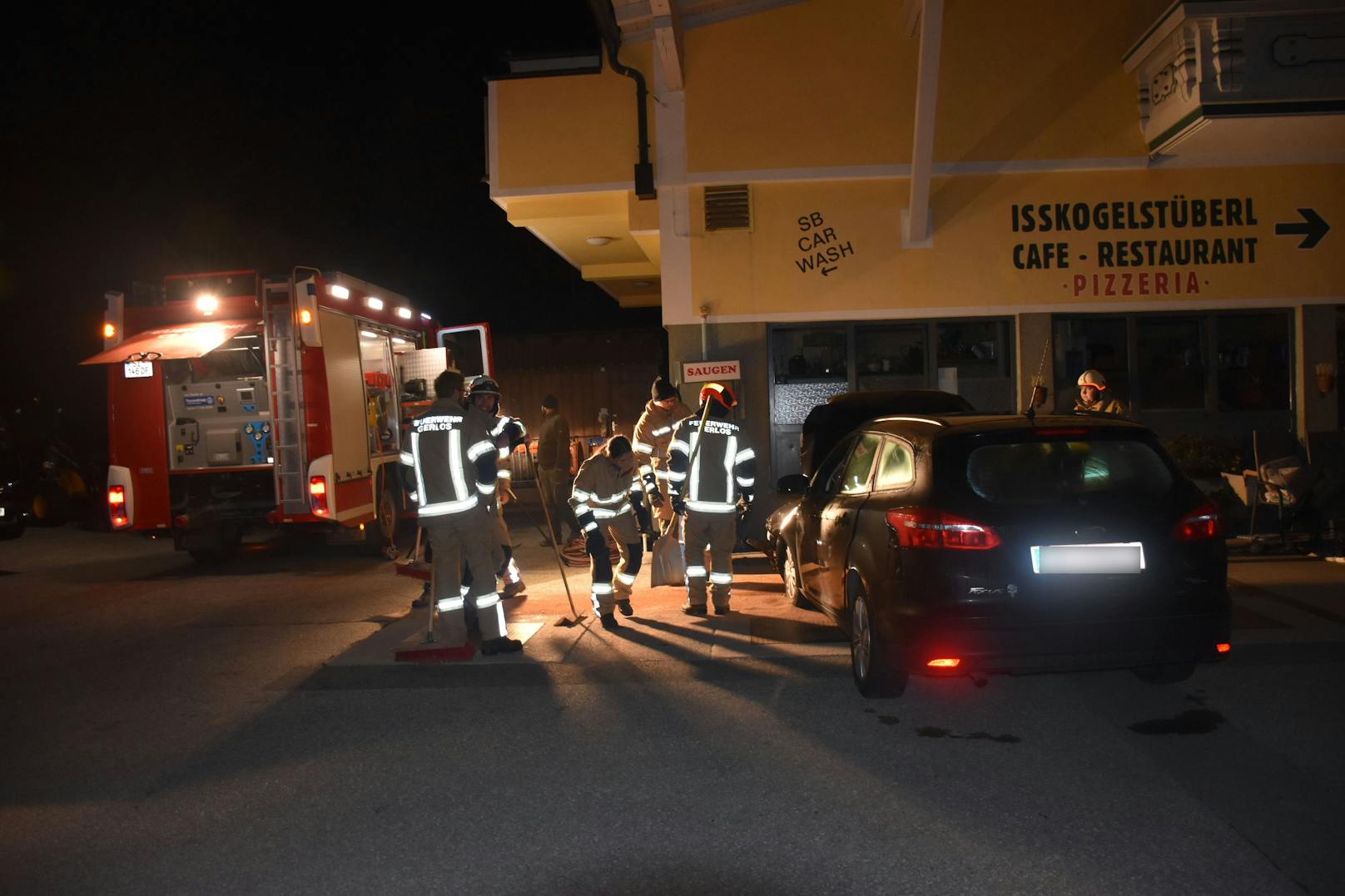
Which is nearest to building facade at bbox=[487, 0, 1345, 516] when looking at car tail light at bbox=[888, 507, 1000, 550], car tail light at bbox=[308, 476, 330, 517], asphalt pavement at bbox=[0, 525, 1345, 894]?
car tail light at bbox=[308, 476, 330, 517]

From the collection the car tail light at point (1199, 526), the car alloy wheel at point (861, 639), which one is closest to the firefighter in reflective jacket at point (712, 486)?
the car alloy wheel at point (861, 639)

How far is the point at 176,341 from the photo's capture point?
1141 centimetres

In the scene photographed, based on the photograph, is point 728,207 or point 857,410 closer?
point 857,410

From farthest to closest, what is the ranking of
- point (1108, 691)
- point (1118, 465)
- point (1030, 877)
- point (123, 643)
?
1. point (123, 643)
2. point (1108, 691)
3. point (1118, 465)
4. point (1030, 877)

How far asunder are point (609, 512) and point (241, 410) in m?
6.02

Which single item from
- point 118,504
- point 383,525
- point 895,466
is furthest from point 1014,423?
point 118,504

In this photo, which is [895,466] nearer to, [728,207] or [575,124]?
[728,207]

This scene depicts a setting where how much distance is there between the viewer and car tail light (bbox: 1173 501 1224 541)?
5328mm

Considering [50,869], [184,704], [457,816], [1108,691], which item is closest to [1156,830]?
[1108,691]

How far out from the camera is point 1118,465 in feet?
18.4

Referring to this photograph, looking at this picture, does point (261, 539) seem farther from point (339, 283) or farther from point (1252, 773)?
point (1252, 773)

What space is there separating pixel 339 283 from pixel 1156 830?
10373 millimetres

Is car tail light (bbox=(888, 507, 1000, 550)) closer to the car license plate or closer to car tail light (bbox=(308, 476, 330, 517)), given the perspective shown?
the car license plate

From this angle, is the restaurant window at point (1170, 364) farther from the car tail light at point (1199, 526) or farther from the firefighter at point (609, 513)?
the car tail light at point (1199, 526)
